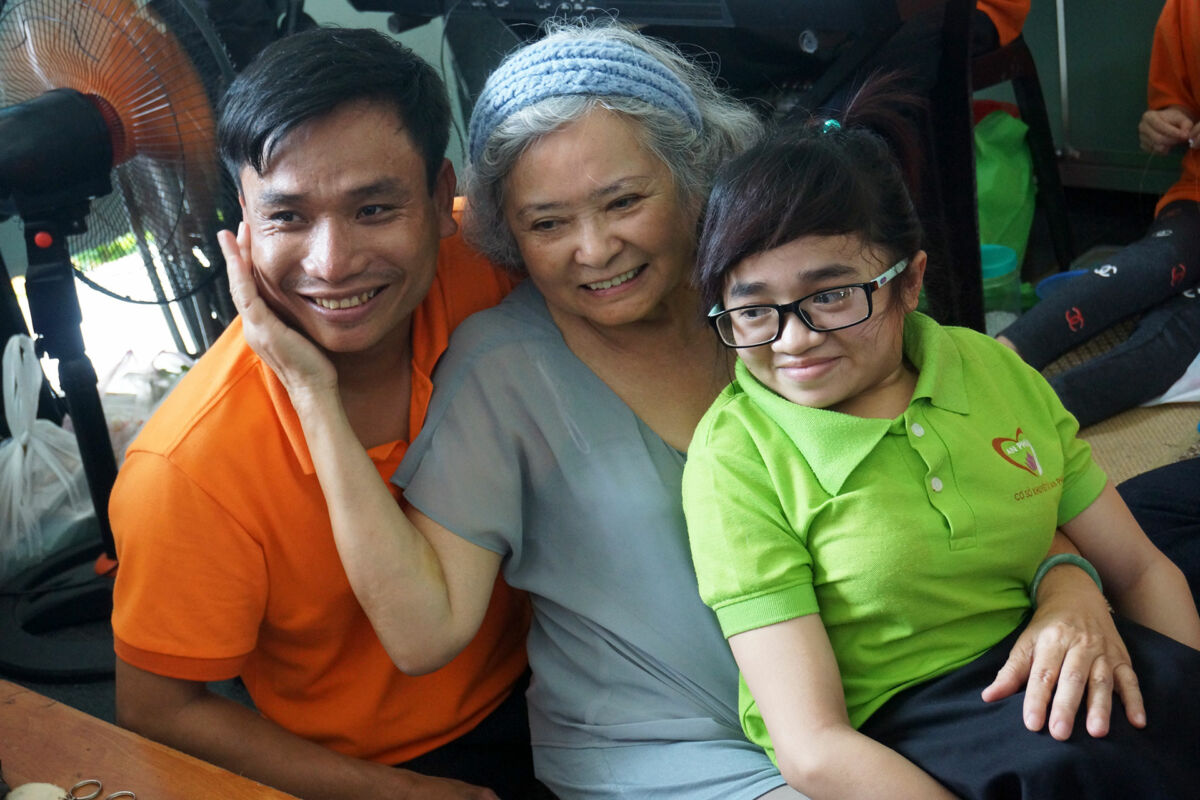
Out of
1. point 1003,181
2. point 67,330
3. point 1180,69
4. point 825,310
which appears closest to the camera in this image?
point 825,310

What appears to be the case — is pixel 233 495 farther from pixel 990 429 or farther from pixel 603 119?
pixel 990 429

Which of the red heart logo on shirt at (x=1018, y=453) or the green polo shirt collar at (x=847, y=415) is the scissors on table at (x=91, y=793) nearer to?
the green polo shirt collar at (x=847, y=415)

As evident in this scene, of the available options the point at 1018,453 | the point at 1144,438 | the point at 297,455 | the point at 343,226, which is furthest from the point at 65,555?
the point at 1144,438

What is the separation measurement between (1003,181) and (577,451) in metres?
2.38

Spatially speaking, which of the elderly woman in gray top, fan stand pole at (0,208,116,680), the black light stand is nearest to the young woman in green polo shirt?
the elderly woman in gray top

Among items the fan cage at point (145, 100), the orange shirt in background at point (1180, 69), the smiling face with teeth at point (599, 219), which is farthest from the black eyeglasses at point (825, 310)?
the orange shirt in background at point (1180, 69)

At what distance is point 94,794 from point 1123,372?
2038 millimetres

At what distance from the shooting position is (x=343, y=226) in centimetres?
126

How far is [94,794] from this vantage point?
1.02 m

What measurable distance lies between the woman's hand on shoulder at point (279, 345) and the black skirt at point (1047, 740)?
0.71 meters

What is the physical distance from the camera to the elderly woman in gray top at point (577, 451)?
1246 mm

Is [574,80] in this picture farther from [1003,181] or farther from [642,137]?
[1003,181]

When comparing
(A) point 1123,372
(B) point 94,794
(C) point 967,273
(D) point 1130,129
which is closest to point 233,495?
(B) point 94,794

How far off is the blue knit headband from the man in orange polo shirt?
77mm
